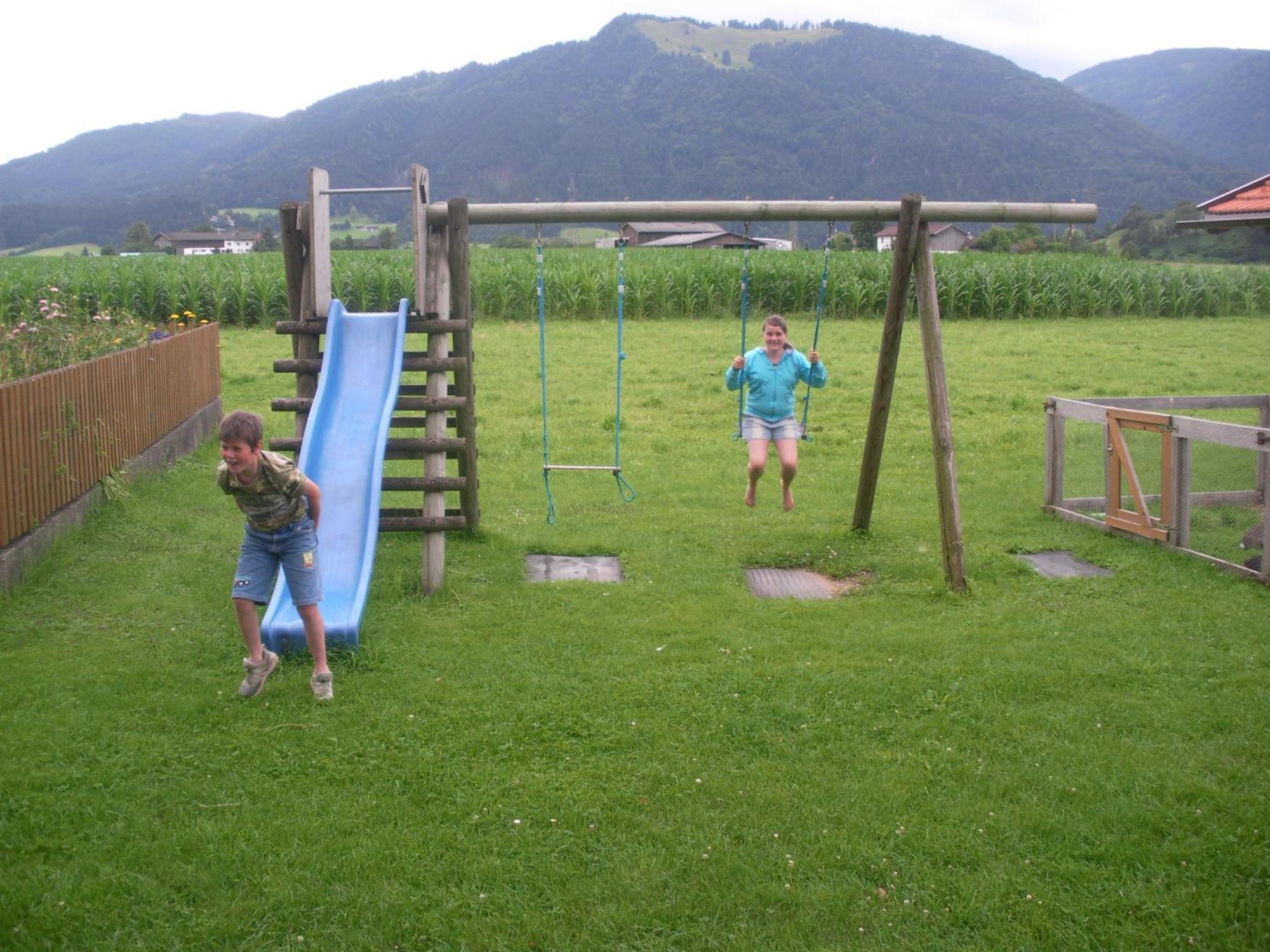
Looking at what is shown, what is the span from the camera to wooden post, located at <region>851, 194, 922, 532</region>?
326 inches

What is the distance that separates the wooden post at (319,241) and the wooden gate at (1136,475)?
6.45 metres

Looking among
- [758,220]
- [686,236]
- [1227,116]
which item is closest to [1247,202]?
[758,220]

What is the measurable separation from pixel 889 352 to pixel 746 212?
154 centimetres

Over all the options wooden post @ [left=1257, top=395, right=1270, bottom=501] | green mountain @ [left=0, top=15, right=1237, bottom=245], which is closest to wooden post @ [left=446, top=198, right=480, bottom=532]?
wooden post @ [left=1257, top=395, right=1270, bottom=501]

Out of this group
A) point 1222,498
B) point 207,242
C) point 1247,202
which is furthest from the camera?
point 207,242

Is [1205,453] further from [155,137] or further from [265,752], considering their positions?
[155,137]

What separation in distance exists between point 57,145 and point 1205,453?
686ft

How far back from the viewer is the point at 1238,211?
10.5 meters

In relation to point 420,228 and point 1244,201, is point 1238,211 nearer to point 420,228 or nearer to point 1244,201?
point 1244,201

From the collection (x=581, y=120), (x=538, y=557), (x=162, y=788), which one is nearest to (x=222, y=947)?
(x=162, y=788)

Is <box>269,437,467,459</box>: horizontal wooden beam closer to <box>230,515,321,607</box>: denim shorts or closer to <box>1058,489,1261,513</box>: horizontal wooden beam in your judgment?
<box>230,515,321,607</box>: denim shorts

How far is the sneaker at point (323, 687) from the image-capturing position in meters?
5.84

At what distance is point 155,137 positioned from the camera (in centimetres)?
19138

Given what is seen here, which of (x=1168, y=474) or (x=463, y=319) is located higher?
(x=463, y=319)
